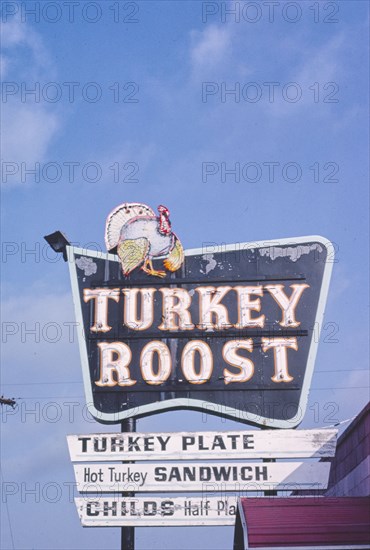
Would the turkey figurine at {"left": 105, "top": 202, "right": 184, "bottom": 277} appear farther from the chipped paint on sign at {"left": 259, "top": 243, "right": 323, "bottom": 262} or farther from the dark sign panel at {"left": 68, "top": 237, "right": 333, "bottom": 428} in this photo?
the chipped paint on sign at {"left": 259, "top": 243, "right": 323, "bottom": 262}

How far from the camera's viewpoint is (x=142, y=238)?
57.4ft

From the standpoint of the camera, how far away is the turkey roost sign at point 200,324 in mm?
16391

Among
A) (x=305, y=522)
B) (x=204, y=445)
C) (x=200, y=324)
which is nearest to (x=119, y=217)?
(x=200, y=324)

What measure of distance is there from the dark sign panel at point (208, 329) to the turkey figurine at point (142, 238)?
13 cm

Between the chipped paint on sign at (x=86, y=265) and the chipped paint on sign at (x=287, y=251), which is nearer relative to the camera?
the chipped paint on sign at (x=287, y=251)

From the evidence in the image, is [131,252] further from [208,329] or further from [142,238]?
[208,329]

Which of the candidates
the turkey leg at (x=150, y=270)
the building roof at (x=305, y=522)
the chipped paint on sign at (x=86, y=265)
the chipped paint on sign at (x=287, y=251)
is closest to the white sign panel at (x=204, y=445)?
the building roof at (x=305, y=522)

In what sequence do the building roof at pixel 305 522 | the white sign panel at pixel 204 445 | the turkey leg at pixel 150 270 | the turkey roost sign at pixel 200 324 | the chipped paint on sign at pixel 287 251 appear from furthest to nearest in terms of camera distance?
the turkey leg at pixel 150 270 < the chipped paint on sign at pixel 287 251 < the turkey roost sign at pixel 200 324 < the white sign panel at pixel 204 445 < the building roof at pixel 305 522

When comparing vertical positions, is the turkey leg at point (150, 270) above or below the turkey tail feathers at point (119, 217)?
below

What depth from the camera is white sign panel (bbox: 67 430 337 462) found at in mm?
15664

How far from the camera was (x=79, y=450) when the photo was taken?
52.7 ft

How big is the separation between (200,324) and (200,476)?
303cm

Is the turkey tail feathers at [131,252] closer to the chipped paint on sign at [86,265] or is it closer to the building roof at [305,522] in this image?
the chipped paint on sign at [86,265]

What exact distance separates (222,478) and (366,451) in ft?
9.55
